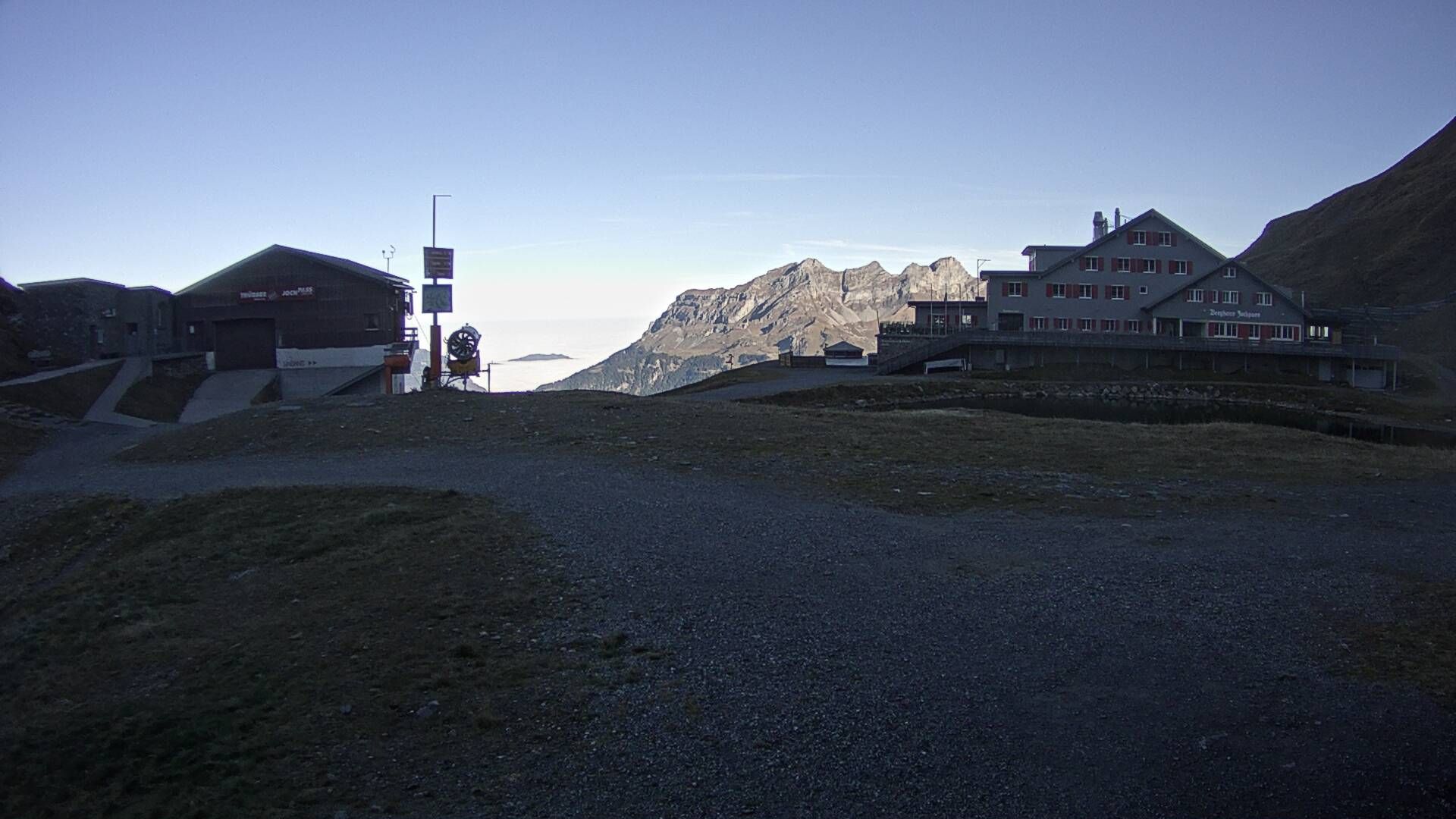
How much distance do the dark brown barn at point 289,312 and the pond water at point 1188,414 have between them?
2866cm

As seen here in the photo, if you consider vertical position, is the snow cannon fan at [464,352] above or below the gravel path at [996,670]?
above

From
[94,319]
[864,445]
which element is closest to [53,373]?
[94,319]

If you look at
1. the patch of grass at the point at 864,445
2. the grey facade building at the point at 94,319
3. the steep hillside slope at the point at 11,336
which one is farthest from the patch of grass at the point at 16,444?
the grey facade building at the point at 94,319

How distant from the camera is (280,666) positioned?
8.76 metres

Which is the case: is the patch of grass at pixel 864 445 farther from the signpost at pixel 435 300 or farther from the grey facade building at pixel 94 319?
the grey facade building at pixel 94 319

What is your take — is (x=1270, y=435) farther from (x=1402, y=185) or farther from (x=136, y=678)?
(x=1402, y=185)

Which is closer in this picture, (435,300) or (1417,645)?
(1417,645)

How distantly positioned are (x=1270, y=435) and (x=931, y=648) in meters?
19.4

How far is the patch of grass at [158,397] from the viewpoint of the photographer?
39.7m

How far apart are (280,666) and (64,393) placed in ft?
114

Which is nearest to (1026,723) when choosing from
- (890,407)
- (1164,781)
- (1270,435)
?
(1164,781)

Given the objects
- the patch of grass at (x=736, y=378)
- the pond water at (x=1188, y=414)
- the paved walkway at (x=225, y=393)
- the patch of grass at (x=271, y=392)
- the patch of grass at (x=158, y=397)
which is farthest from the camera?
the patch of grass at (x=736, y=378)

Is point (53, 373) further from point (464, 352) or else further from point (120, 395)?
point (464, 352)

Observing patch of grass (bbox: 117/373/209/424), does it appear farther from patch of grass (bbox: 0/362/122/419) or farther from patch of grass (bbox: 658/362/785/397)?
patch of grass (bbox: 658/362/785/397)
